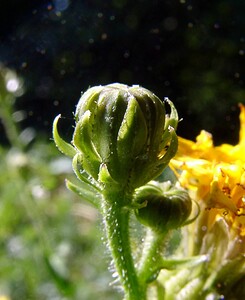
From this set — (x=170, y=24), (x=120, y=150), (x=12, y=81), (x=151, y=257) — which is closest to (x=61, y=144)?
(x=120, y=150)

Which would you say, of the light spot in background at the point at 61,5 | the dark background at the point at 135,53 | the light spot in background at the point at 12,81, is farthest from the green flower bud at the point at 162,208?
the light spot in background at the point at 12,81

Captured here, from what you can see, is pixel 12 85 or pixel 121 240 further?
pixel 12 85

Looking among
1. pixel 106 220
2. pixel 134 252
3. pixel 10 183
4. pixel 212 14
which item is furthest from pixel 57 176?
pixel 106 220

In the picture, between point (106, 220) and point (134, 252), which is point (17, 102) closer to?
point (134, 252)

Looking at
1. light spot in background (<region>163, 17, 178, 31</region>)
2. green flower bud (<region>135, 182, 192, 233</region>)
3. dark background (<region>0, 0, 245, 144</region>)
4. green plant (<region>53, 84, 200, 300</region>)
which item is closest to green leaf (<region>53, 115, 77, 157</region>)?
green plant (<region>53, 84, 200, 300</region>)

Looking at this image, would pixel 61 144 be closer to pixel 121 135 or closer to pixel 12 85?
pixel 121 135
